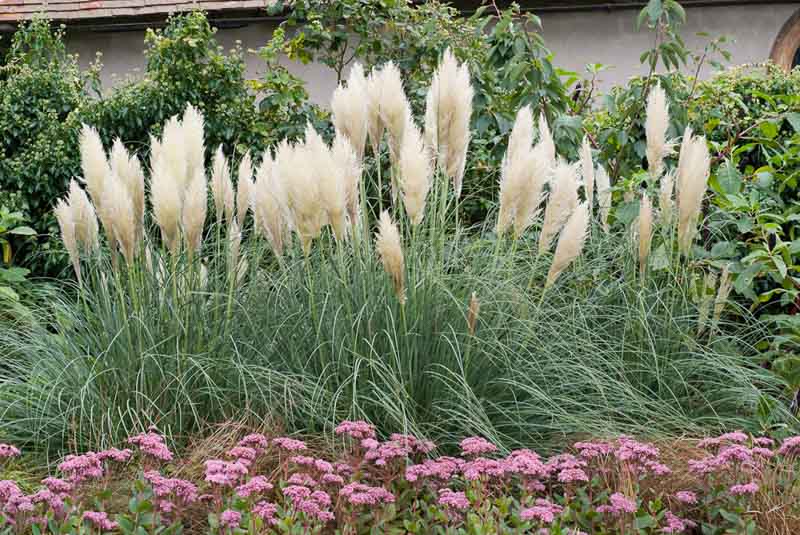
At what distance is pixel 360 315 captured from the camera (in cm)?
446

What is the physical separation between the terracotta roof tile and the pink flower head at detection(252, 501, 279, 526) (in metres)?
10.1

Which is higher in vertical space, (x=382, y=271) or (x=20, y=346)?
(x=382, y=271)

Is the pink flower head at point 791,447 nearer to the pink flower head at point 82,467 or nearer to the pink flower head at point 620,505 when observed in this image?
the pink flower head at point 620,505

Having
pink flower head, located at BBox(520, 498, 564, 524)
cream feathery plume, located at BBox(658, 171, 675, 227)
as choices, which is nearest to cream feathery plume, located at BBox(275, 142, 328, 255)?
pink flower head, located at BBox(520, 498, 564, 524)

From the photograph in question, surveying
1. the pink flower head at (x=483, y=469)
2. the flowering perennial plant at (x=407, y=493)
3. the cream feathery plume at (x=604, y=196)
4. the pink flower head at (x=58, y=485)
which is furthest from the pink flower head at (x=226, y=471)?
the cream feathery plume at (x=604, y=196)

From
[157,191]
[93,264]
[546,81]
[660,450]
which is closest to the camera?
[660,450]

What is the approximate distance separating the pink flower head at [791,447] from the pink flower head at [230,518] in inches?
78.7

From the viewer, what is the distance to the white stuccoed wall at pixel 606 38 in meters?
13.1

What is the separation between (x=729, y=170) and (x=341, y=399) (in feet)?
9.48

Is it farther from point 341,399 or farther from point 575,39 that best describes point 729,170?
point 575,39

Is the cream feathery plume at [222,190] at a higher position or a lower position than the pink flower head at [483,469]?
higher

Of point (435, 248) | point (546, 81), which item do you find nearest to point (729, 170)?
point (546, 81)

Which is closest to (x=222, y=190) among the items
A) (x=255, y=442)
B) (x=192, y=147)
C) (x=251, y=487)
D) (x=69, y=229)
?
(x=192, y=147)

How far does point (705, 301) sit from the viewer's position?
5.23 m
